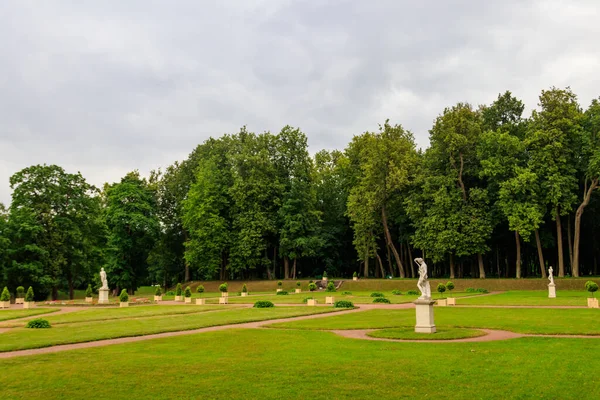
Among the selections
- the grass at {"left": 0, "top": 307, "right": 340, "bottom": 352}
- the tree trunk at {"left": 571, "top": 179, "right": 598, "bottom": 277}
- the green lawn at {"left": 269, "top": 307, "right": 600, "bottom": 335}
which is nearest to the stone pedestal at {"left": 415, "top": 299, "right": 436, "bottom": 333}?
the green lawn at {"left": 269, "top": 307, "right": 600, "bottom": 335}

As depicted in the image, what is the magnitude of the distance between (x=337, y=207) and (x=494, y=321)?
51.6m

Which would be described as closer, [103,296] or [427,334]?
[427,334]

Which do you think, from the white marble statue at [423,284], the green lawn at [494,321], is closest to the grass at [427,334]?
the white marble statue at [423,284]

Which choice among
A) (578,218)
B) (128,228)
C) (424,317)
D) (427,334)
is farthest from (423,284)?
(128,228)

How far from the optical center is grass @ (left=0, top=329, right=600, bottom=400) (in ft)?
33.6

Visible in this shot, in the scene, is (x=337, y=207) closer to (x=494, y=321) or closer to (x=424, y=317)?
(x=494, y=321)

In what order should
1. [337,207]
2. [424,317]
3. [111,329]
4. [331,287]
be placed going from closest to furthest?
[424,317]
[111,329]
[331,287]
[337,207]

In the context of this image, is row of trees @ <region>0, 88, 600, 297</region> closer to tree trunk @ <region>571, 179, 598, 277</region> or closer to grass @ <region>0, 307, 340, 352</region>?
tree trunk @ <region>571, 179, 598, 277</region>

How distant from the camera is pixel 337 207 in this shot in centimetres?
7438

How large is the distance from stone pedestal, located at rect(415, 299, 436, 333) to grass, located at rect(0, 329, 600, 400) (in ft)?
8.75

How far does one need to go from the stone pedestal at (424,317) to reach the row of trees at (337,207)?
3513cm

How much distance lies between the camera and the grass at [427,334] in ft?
59.0

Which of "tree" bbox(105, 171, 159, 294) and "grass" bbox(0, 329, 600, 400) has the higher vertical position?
"tree" bbox(105, 171, 159, 294)

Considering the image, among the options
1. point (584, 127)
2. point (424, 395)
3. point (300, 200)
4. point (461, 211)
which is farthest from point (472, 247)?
point (424, 395)
